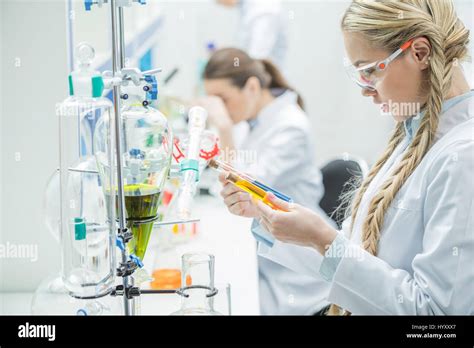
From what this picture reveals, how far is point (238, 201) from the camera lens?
1.24 m

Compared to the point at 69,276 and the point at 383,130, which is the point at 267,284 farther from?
the point at 383,130

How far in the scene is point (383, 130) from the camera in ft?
13.8

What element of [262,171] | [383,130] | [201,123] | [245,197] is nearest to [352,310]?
[245,197]

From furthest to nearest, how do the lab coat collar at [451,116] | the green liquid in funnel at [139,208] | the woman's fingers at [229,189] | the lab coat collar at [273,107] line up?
the lab coat collar at [273,107]
the woman's fingers at [229,189]
the lab coat collar at [451,116]
the green liquid in funnel at [139,208]

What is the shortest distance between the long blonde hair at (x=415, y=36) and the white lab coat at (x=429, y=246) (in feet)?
0.06

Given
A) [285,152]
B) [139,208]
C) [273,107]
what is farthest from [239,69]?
[139,208]

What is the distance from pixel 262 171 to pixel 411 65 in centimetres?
105

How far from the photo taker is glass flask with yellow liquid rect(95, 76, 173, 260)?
938 millimetres

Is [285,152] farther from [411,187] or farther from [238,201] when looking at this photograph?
[411,187]

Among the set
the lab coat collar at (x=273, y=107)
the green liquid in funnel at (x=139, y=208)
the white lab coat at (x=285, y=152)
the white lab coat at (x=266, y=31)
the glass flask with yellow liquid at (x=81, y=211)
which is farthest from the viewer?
the white lab coat at (x=266, y=31)

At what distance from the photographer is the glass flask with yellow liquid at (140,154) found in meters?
0.94

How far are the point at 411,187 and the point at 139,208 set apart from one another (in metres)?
0.46

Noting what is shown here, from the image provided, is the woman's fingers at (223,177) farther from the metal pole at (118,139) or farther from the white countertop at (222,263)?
the metal pole at (118,139)

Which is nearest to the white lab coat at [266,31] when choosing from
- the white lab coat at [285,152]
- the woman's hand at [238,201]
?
the white lab coat at [285,152]
